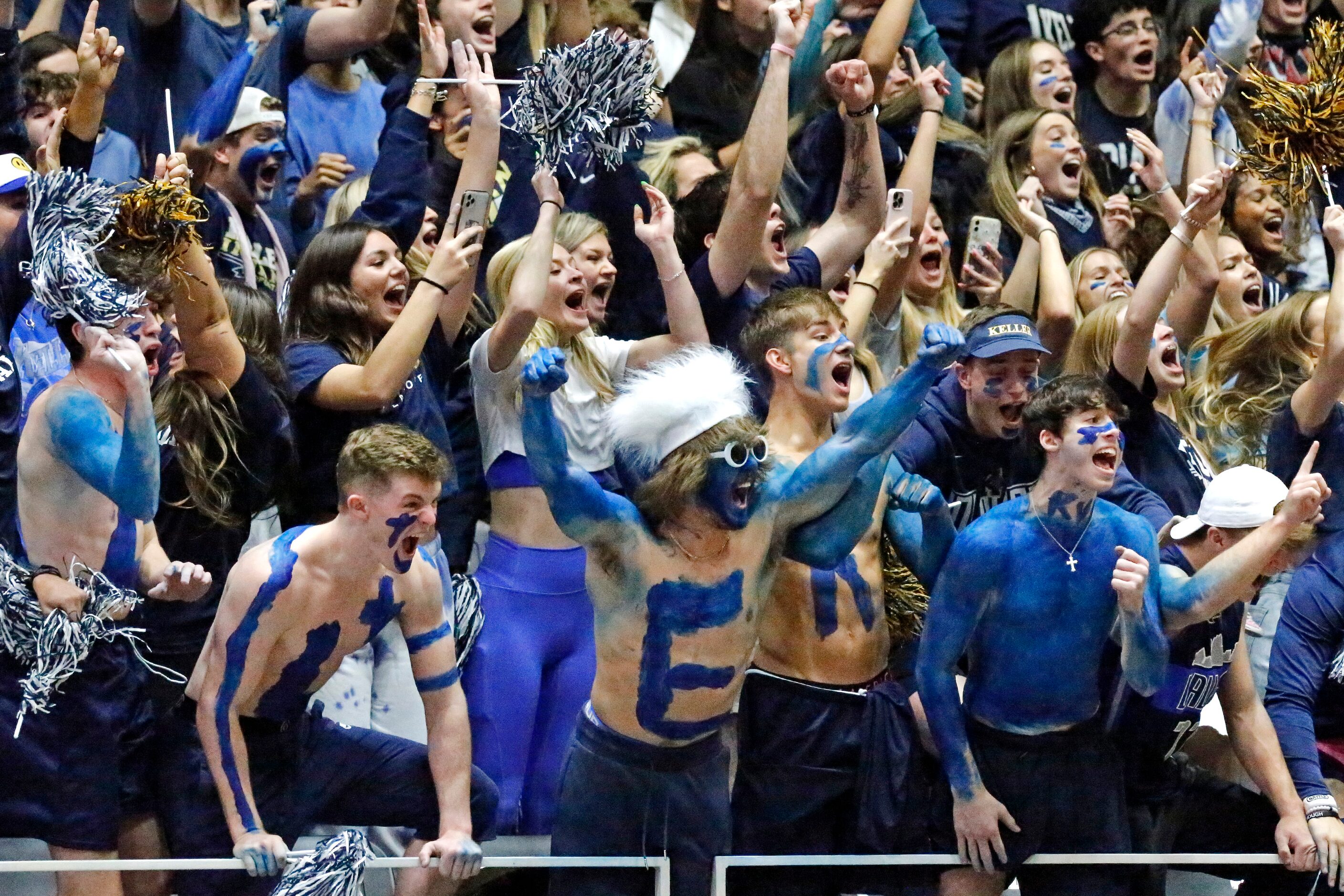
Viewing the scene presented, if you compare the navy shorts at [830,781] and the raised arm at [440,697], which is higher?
the raised arm at [440,697]

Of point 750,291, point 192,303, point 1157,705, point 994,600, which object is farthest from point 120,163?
point 1157,705

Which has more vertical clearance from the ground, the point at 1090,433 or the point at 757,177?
the point at 757,177

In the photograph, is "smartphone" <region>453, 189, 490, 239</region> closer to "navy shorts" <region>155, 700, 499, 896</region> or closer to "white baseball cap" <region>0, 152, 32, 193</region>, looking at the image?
"white baseball cap" <region>0, 152, 32, 193</region>

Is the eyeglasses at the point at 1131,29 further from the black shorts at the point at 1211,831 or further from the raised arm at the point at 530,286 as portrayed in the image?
the black shorts at the point at 1211,831

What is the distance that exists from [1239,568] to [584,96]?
6.49 feet

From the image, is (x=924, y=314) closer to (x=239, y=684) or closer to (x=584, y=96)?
(x=584, y=96)

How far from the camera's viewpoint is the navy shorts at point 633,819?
14.3ft

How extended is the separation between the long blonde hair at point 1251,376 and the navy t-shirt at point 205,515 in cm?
289

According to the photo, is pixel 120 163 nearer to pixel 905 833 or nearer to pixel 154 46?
pixel 154 46

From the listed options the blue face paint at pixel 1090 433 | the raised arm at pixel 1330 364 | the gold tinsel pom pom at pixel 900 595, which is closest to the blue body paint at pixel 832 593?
the gold tinsel pom pom at pixel 900 595

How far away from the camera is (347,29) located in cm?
609

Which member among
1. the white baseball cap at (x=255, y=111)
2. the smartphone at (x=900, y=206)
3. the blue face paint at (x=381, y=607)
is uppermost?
the white baseball cap at (x=255, y=111)

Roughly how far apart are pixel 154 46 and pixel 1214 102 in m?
3.43

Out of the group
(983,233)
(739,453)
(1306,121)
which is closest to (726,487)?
(739,453)
